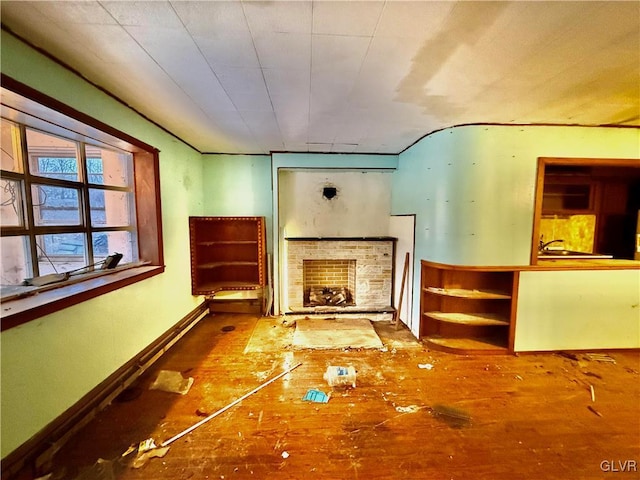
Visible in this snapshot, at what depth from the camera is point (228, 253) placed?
400 cm

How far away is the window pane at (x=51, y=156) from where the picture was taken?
5.55 feet

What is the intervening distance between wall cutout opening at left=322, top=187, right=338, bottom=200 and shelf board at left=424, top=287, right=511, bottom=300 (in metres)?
1.85

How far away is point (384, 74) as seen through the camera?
169cm

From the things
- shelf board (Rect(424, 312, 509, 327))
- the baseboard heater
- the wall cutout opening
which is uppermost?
the wall cutout opening

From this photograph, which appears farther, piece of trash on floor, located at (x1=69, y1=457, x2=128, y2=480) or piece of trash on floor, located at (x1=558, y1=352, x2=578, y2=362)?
piece of trash on floor, located at (x1=558, y1=352, x2=578, y2=362)

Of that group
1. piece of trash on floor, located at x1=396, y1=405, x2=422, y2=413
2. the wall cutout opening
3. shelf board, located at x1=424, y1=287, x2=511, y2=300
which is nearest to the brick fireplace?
the wall cutout opening

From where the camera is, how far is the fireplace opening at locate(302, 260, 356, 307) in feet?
13.5

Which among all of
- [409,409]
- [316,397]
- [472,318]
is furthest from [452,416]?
[472,318]

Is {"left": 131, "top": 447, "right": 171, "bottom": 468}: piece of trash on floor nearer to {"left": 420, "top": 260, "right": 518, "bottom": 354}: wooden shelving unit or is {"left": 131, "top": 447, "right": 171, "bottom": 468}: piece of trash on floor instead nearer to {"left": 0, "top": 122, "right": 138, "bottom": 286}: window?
{"left": 0, "top": 122, "right": 138, "bottom": 286}: window

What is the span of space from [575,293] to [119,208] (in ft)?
15.4

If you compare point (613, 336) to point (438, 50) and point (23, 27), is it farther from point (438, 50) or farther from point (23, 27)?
point (23, 27)

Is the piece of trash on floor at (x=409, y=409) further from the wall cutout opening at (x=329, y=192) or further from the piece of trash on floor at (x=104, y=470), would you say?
the wall cutout opening at (x=329, y=192)

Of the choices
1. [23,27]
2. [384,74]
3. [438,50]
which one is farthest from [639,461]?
[23,27]

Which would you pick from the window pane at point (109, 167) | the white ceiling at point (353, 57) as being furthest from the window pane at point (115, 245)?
the white ceiling at point (353, 57)
